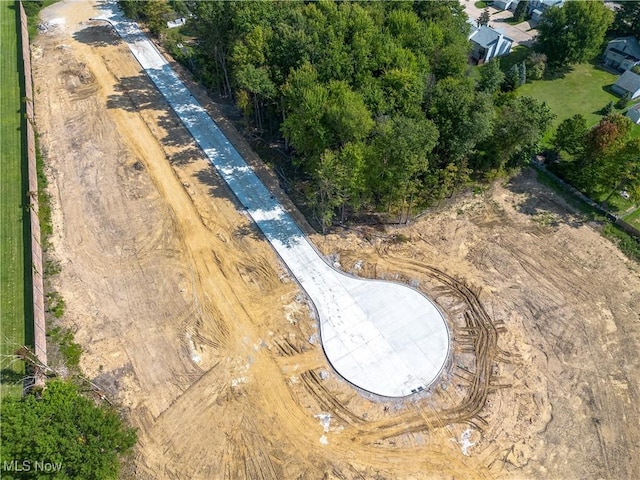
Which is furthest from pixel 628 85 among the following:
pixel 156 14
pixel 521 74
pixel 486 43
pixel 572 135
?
pixel 156 14

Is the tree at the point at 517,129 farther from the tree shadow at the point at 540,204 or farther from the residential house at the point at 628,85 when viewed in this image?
the residential house at the point at 628,85

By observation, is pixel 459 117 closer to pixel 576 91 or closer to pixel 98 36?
pixel 576 91

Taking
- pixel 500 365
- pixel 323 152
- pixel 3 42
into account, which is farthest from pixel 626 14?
pixel 3 42

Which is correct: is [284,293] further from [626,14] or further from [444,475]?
[626,14]

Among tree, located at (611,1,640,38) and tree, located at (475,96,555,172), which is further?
tree, located at (611,1,640,38)

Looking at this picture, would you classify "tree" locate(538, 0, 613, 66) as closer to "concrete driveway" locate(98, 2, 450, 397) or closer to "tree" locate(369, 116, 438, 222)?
"tree" locate(369, 116, 438, 222)

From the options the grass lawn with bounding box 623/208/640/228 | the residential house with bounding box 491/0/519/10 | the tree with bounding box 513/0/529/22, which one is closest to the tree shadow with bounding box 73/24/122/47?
the residential house with bounding box 491/0/519/10
